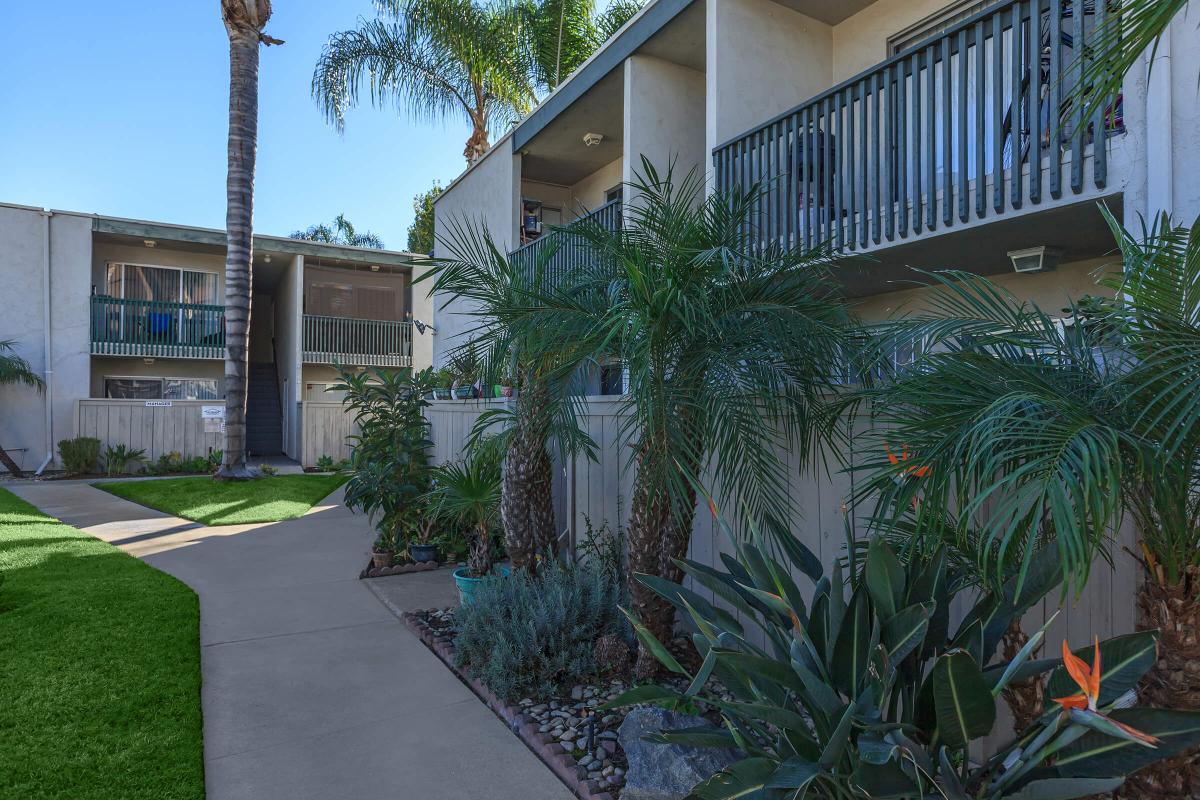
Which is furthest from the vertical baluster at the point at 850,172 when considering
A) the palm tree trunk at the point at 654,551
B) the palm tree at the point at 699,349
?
the palm tree trunk at the point at 654,551

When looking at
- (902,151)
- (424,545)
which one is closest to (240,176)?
(424,545)

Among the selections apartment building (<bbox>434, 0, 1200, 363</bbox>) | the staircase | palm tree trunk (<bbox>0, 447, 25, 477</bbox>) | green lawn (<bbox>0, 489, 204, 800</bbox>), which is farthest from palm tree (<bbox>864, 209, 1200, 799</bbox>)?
the staircase

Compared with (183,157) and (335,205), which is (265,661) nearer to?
(183,157)

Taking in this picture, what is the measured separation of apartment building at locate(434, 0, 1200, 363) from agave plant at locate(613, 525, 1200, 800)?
4.94 feet

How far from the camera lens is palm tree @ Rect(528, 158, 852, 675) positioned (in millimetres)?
3225

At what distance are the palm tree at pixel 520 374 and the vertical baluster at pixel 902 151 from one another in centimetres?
266

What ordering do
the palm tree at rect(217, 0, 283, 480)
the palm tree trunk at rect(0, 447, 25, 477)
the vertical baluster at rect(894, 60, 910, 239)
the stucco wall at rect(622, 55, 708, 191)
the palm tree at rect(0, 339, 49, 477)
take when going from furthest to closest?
the palm tree trunk at rect(0, 447, 25, 477)
the palm tree at rect(0, 339, 49, 477)
the palm tree at rect(217, 0, 283, 480)
the stucco wall at rect(622, 55, 708, 191)
the vertical baluster at rect(894, 60, 910, 239)

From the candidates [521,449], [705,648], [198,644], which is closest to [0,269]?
[198,644]

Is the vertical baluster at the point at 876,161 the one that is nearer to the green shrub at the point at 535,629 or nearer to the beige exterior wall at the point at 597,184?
the green shrub at the point at 535,629

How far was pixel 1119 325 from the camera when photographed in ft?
7.25

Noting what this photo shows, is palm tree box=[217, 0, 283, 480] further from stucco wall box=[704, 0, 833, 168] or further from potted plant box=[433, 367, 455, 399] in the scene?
stucco wall box=[704, 0, 833, 168]

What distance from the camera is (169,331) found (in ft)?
59.0

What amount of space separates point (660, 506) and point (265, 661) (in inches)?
110

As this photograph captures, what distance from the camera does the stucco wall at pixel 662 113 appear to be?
8.18 metres
